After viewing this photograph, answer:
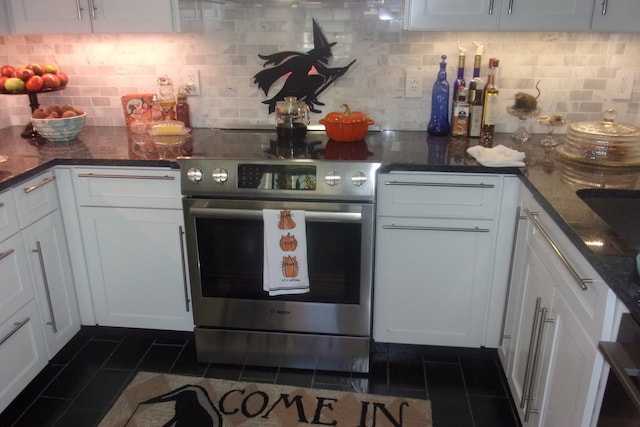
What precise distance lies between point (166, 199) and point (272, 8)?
3.47 ft

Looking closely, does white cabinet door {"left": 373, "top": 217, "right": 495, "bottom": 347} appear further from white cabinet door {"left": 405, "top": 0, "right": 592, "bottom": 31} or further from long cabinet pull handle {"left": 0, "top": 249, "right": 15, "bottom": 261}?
long cabinet pull handle {"left": 0, "top": 249, "right": 15, "bottom": 261}

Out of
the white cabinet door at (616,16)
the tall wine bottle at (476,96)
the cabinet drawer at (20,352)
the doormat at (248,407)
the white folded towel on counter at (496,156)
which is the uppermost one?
the white cabinet door at (616,16)

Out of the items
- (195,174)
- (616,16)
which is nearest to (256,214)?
(195,174)

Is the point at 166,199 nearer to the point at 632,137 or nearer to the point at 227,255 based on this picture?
the point at 227,255

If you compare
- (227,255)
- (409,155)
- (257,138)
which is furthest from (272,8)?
(227,255)

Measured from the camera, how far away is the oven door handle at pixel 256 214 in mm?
2064

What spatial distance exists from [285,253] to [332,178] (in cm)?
35

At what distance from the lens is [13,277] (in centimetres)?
202

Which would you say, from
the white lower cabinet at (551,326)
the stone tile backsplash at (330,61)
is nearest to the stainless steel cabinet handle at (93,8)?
the stone tile backsplash at (330,61)

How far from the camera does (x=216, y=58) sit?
2.67 metres

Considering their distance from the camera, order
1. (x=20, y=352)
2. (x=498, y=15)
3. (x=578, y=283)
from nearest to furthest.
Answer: (x=578, y=283) → (x=20, y=352) → (x=498, y=15)

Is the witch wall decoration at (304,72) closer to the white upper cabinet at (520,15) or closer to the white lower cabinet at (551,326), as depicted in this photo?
the white upper cabinet at (520,15)

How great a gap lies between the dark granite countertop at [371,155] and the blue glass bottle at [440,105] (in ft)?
0.21

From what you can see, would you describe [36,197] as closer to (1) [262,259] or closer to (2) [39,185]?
(2) [39,185]
